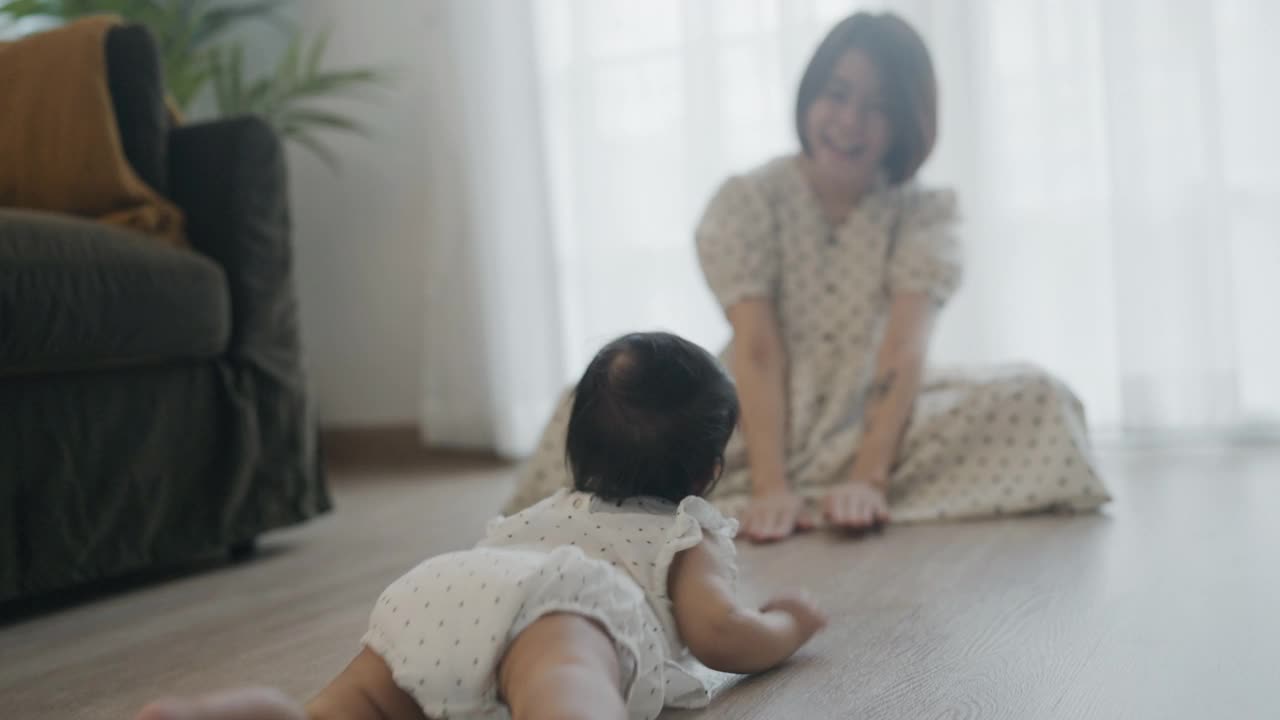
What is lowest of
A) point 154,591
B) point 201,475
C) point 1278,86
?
point 154,591

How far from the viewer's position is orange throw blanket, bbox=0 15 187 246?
1491 mm

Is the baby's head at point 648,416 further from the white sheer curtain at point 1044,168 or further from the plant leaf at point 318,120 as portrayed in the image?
the plant leaf at point 318,120

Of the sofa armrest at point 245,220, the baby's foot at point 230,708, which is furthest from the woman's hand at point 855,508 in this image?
the baby's foot at point 230,708

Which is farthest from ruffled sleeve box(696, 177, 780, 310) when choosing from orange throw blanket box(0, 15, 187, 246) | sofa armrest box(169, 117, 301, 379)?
orange throw blanket box(0, 15, 187, 246)

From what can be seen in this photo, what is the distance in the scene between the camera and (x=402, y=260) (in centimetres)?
288

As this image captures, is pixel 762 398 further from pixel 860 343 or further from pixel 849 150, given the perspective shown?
pixel 849 150

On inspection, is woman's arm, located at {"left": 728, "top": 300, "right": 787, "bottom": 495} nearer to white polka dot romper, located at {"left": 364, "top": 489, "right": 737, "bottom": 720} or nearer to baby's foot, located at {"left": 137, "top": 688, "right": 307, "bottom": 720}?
white polka dot romper, located at {"left": 364, "top": 489, "right": 737, "bottom": 720}

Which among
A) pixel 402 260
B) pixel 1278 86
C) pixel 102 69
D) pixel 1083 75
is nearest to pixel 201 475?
pixel 102 69

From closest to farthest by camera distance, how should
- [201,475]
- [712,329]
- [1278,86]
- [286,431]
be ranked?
[201,475]
[286,431]
[1278,86]
[712,329]

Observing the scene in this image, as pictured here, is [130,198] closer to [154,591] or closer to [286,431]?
[286,431]

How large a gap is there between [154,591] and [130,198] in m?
0.50

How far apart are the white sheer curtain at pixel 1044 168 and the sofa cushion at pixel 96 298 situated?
1.15m

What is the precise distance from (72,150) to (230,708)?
1.12 metres

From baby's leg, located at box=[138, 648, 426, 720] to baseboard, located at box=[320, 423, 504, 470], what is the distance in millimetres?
2046
